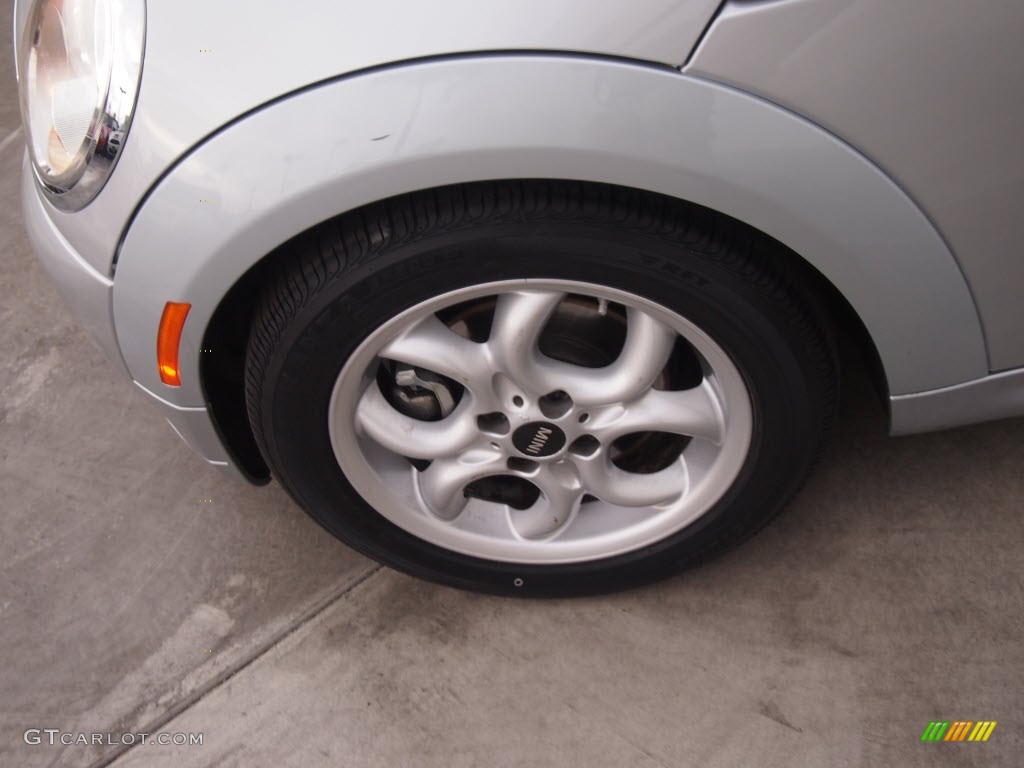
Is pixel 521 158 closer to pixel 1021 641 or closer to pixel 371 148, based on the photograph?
pixel 371 148

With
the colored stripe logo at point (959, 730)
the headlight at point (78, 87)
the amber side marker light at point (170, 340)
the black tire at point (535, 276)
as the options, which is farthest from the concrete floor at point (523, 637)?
the headlight at point (78, 87)

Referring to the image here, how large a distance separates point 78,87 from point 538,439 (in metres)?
0.81

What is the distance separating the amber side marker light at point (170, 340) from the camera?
124cm

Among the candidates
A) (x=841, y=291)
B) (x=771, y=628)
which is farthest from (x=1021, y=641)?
(x=841, y=291)

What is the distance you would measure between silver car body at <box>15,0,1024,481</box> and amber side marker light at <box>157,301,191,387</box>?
50 millimetres

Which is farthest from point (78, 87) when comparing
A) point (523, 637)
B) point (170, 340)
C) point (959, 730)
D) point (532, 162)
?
point (959, 730)

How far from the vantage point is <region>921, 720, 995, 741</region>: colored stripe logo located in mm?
1454

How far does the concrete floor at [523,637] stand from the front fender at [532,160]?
68 centimetres

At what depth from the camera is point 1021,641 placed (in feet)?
5.05

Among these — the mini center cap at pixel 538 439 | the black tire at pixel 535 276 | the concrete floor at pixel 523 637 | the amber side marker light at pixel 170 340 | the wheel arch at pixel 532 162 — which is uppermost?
the wheel arch at pixel 532 162

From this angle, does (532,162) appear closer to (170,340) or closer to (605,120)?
(605,120)

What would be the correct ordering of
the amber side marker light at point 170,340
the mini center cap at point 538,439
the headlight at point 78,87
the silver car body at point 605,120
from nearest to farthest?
the silver car body at point 605,120 → the headlight at point 78,87 → the amber side marker light at point 170,340 → the mini center cap at point 538,439

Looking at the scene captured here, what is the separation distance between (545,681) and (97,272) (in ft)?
3.21

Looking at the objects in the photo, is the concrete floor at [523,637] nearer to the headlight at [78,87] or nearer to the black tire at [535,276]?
the black tire at [535,276]
